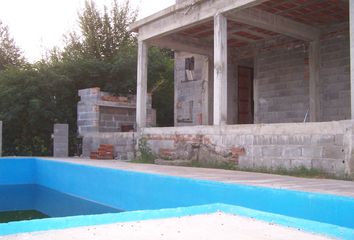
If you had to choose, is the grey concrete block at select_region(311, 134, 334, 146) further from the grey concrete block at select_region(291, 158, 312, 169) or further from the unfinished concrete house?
the grey concrete block at select_region(291, 158, 312, 169)

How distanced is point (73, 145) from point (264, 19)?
8.24 meters

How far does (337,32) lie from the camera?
430 inches

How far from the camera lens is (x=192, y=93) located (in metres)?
14.2

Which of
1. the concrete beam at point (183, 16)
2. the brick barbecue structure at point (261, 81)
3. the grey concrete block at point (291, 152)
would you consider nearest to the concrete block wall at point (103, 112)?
the brick barbecue structure at point (261, 81)

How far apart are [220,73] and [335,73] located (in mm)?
3189

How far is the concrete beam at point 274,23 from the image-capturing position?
982 centimetres

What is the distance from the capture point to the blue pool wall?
15.3 feet

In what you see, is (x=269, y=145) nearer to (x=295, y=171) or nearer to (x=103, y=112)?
(x=295, y=171)

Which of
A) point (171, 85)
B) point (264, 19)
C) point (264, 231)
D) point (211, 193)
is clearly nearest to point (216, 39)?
point (264, 19)

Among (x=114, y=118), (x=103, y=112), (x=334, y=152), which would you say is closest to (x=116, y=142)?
(x=103, y=112)

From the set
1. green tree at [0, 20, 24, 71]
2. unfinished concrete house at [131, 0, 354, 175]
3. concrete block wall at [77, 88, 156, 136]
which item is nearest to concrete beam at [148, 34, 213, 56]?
unfinished concrete house at [131, 0, 354, 175]

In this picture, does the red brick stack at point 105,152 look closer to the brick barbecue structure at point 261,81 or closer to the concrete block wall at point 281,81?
the brick barbecue structure at point 261,81

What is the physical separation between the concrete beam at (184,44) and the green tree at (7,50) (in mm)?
14340

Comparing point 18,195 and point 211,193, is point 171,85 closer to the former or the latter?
point 18,195
